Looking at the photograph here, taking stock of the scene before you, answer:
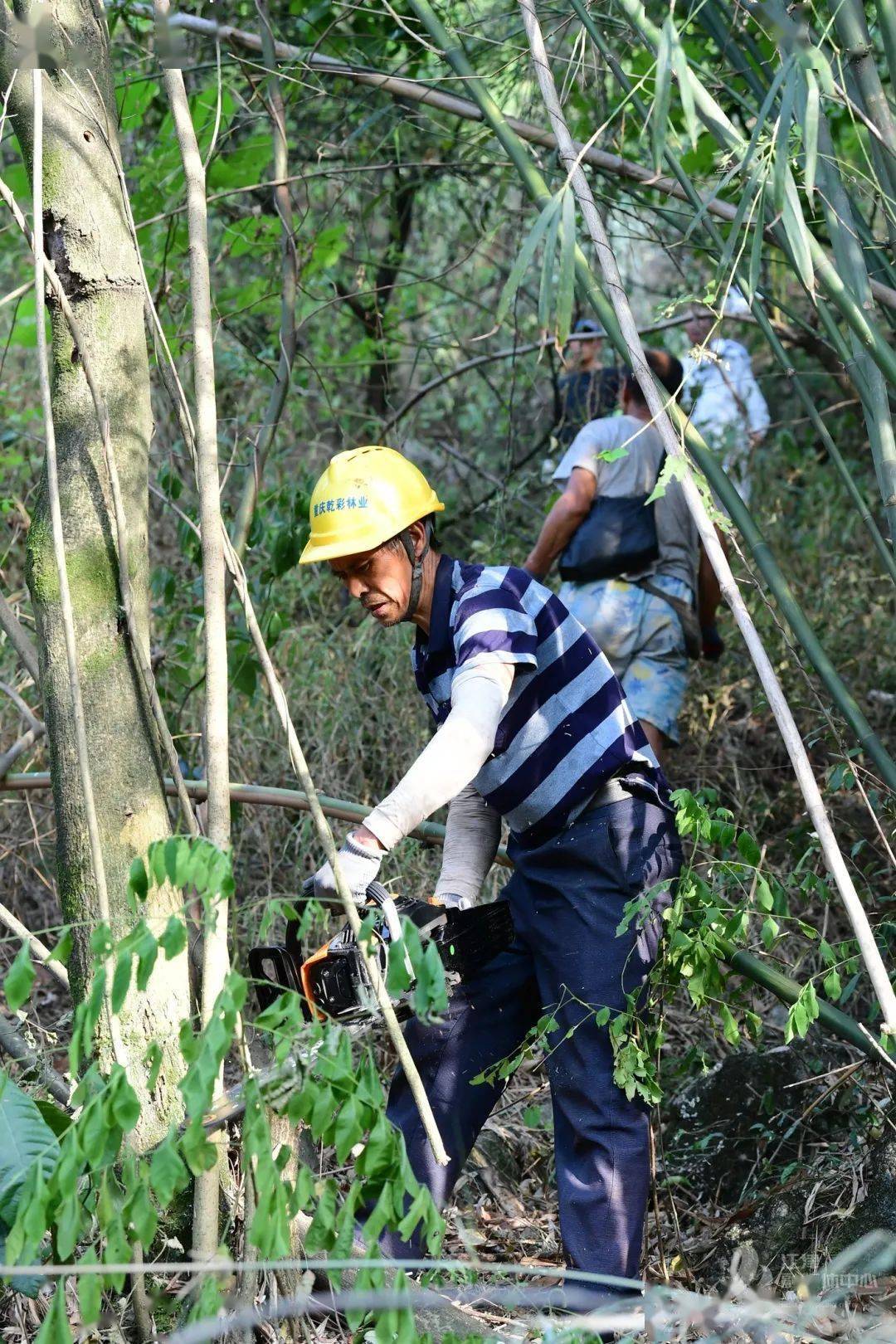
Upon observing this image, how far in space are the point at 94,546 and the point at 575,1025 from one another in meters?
1.30

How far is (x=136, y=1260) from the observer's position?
6.98 ft

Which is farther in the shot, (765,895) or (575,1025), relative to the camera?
(575,1025)

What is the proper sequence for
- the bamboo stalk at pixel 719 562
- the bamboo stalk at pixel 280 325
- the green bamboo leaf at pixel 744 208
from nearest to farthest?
the green bamboo leaf at pixel 744 208 < the bamboo stalk at pixel 719 562 < the bamboo stalk at pixel 280 325

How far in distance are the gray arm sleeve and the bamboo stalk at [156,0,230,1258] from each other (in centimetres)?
106

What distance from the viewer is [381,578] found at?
2.79 m

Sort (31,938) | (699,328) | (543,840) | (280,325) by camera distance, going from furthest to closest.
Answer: (699,328)
(280,325)
(543,840)
(31,938)

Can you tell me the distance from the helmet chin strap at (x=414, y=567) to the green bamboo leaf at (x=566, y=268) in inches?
32.7

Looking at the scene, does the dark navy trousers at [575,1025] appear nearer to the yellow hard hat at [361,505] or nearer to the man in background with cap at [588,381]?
the yellow hard hat at [361,505]

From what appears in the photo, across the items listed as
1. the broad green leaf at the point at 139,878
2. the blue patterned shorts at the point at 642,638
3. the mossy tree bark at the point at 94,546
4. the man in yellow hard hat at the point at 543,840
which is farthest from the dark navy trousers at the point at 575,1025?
the blue patterned shorts at the point at 642,638

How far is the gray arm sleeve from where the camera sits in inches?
124

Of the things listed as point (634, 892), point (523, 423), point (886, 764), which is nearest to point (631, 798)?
point (634, 892)

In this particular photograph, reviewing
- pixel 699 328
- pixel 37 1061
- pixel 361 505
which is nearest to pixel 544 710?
pixel 361 505

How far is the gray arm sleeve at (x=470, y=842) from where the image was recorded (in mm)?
3145

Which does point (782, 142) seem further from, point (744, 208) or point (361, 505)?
point (361, 505)
